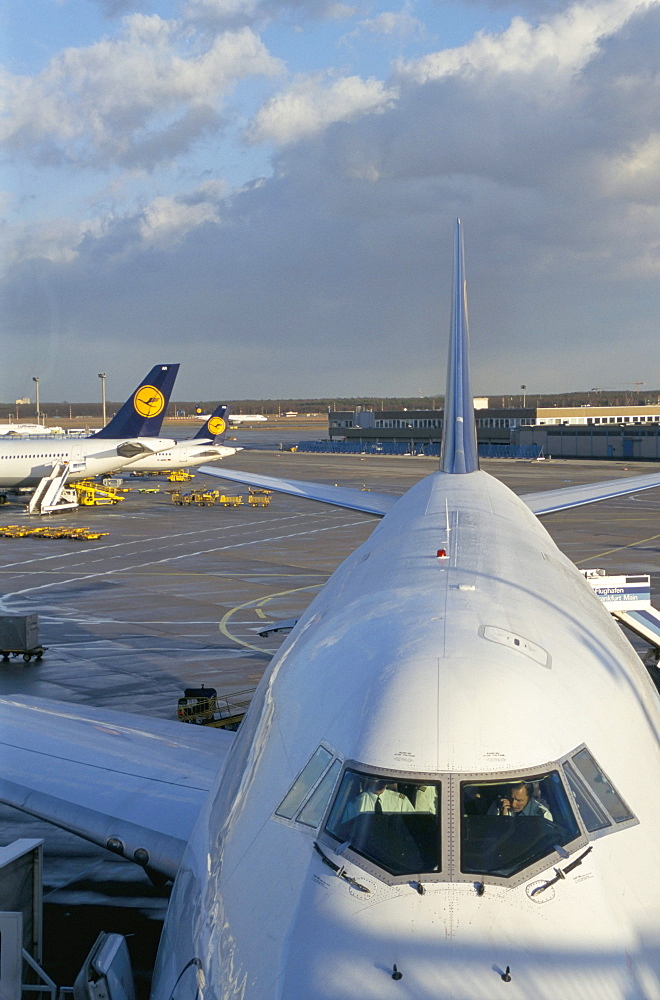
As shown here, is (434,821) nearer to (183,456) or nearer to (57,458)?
(57,458)

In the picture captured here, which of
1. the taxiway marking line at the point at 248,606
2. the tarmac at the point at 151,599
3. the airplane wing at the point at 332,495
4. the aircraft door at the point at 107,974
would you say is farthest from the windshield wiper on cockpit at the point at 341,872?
the taxiway marking line at the point at 248,606

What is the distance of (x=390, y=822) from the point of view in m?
7.00

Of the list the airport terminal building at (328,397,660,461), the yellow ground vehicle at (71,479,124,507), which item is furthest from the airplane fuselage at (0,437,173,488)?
the airport terminal building at (328,397,660,461)

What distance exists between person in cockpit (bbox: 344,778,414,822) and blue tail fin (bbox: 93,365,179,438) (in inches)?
2910

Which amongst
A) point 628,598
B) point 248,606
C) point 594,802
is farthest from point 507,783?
point 248,606

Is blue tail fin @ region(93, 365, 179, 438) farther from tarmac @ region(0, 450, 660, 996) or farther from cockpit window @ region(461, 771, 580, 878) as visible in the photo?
cockpit window @ region(461, 771, 580, 878)

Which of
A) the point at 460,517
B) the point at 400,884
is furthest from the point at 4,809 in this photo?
the point at 400,884

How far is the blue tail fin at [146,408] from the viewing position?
79.5 m

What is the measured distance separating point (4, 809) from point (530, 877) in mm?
13474

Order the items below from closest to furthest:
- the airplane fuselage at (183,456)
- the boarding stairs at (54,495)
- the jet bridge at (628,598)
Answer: the jet bridge at (628,598) → the boarding stairs at (54,495) → the airplane fuselage at (183,456)

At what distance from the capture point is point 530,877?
22.1ft

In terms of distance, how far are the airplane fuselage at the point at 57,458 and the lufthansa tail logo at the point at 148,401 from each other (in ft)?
12.1

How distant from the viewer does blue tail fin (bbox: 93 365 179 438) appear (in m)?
79.5

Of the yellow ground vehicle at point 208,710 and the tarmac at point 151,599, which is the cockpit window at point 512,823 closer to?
the tarmac at point 151,599
